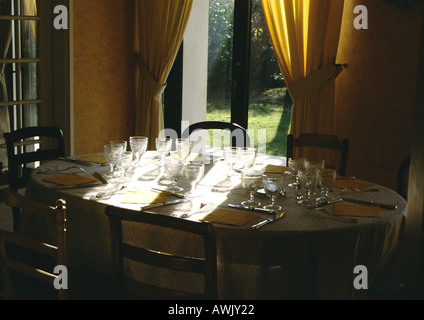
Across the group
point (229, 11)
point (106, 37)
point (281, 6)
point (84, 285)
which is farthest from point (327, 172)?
point (106, 37)

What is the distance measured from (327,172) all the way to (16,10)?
8.98ft

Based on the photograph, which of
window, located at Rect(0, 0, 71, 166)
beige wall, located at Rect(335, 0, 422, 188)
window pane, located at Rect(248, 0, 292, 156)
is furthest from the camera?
window pane, located at Rect(248, 0, 292, 156)

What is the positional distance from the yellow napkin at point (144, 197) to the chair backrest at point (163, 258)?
0.48m

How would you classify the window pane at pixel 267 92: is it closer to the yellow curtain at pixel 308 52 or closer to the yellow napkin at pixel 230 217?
the yellow curtain at pixel 308 52

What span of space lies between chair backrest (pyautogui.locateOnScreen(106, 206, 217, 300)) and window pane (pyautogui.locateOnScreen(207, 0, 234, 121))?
2957 millimetres

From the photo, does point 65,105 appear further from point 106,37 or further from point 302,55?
point 302,55

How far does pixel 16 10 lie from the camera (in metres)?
3.66

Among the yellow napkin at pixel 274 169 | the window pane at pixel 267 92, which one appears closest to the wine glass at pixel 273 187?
the yellow napkin at pixel 274 169

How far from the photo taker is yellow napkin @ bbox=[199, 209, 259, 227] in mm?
1737

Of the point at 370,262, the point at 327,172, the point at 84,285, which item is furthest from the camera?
the point at 327,172

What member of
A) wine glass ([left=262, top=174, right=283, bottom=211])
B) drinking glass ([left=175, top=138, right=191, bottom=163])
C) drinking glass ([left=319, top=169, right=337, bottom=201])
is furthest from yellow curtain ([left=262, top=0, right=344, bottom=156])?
wine glass ([left=262, top=174, right=283, bottom=211])

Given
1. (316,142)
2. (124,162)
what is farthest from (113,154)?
(316,142)

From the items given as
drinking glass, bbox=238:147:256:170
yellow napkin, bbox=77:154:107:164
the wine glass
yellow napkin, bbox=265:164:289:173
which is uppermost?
drinking glass, bbox=238:147:256:170

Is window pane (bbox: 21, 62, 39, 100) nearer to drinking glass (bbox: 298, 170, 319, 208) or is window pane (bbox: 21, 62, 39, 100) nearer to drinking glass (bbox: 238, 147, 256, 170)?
drinking glass (bbox: 238, 147, 256, 170)
